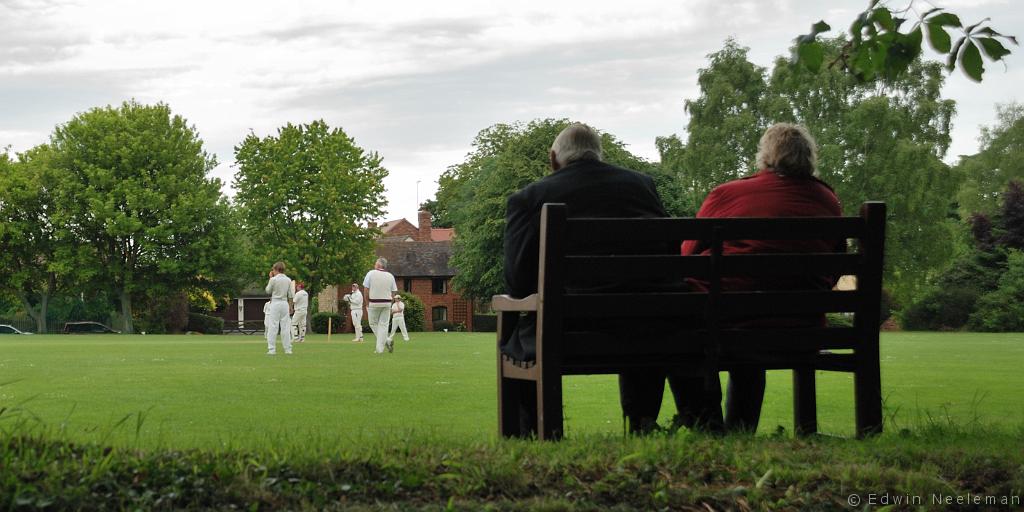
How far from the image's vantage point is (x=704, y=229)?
6328 millimetres

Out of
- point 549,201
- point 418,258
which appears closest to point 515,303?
point 549,201

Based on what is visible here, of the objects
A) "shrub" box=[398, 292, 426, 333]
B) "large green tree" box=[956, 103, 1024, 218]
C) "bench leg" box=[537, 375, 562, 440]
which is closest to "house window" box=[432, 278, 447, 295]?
"shrub" box=[398, 292, 426, 333]

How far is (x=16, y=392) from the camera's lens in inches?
595

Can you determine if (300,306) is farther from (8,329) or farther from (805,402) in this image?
(8,329)

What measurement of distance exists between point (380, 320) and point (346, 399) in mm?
14541

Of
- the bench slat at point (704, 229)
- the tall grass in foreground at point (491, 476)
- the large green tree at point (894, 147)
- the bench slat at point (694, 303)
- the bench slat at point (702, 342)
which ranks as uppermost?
the large green tree at point (894, 147)

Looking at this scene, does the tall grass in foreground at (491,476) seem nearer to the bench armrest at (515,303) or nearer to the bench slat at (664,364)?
the bench slat at (664,364)

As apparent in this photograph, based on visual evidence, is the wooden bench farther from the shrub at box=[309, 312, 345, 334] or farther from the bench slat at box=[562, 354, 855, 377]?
the shrub at box=[309, 312, 345, 334]

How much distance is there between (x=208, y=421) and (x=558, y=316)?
5417mm

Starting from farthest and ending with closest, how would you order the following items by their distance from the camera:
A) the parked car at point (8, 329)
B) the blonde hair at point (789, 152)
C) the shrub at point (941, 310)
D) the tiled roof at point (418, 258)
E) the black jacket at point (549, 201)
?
the tiled roof at point (418, 258) → the parked car at point (8, 329) → the shrub at point (941, 310) → the blonde hair at point (789, 152) → the black jacket at point (549, 201)

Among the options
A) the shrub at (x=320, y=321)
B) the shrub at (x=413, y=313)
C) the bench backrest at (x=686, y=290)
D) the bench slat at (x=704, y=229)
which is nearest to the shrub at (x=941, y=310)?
the shrub at (x=413, y=313)

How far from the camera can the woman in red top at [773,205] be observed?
678 centimetres

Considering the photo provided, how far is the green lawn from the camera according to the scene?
880cm

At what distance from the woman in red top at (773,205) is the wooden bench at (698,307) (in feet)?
0.67
